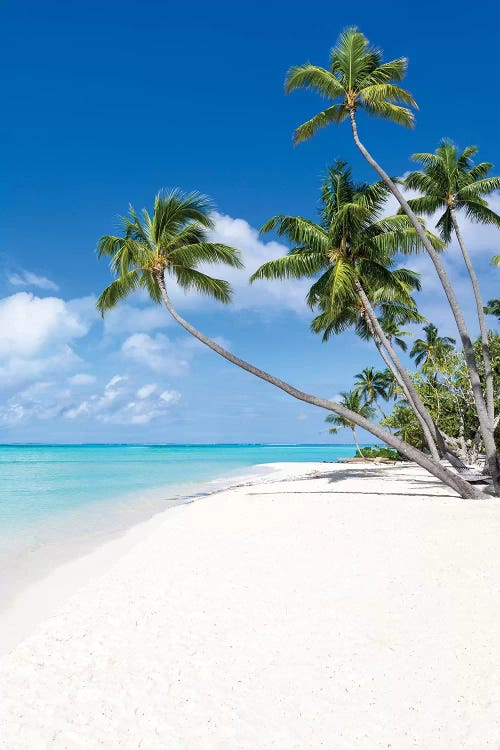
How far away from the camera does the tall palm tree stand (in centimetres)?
1358

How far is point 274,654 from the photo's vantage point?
363 centimetres

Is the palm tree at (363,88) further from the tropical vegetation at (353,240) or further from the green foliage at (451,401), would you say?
the green foliage at (451,401)

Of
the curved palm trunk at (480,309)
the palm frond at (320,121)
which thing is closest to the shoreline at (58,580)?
the curved palm trunk at (480,309)

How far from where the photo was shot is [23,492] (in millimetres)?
19266

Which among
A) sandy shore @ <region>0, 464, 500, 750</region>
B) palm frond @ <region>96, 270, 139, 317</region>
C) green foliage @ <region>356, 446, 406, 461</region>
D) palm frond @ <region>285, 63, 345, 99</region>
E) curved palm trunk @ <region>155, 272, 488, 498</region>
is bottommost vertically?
green foliage @ <region>356, 446, 406, 461</region>

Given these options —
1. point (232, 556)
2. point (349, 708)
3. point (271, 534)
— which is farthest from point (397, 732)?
point (271, 534)

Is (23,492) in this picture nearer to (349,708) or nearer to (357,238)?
(357,238)

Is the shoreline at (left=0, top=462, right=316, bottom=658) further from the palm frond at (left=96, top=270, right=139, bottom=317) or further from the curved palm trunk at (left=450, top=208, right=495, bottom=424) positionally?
the curved palm trunk at (left=450, top=208, right=495, bottom=424)

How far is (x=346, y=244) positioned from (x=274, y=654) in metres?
12.7

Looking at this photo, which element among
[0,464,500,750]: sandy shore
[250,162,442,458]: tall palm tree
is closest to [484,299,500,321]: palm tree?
[250,162,442,458]: tall palm tree

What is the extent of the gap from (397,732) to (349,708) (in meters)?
0.33

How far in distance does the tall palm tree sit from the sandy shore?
8.30 m

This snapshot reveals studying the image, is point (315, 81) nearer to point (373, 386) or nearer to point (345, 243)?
point (345, 243)

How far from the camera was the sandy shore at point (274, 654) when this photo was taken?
9.09ft
